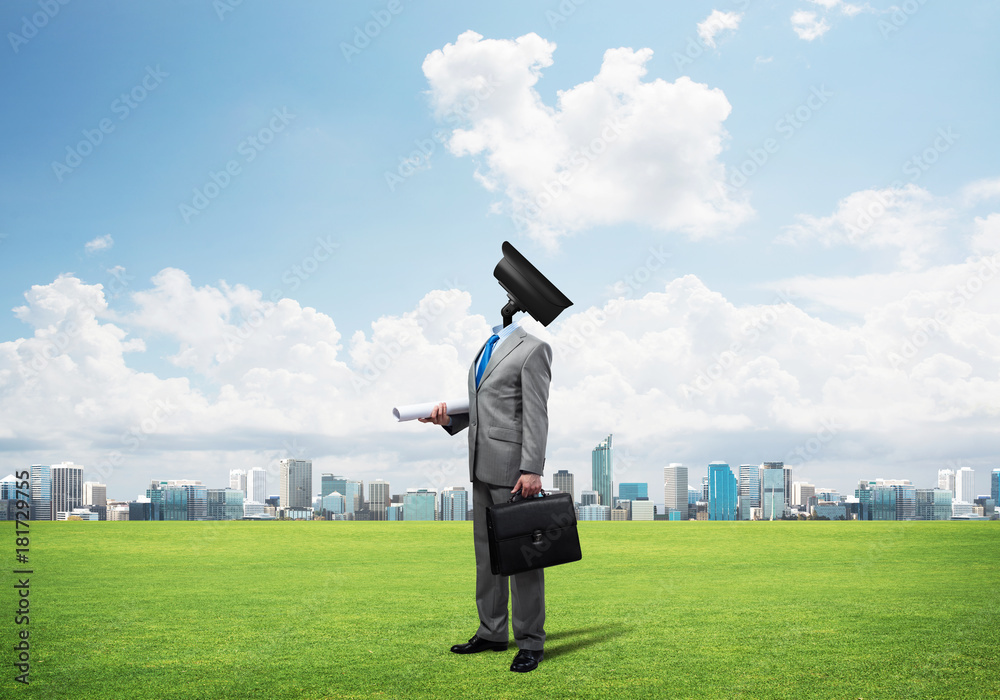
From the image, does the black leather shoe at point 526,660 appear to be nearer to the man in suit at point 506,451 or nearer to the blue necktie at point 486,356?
the man in suit at point 506,451

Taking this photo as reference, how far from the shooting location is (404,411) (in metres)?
5.04

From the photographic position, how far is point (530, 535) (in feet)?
14.8

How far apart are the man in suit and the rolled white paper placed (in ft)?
0.14

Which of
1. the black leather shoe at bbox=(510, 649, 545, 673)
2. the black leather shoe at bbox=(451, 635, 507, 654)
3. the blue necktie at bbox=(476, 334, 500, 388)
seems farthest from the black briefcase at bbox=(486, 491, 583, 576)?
the blue necktie at bbox=(476, 334, 500, 388)

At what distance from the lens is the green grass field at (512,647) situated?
4207mm

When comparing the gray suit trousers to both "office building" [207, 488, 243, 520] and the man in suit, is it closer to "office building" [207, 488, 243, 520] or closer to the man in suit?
the man in suit

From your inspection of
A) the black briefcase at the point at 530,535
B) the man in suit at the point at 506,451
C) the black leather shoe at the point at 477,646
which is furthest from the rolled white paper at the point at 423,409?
the black leather shoe at the point at 477,646

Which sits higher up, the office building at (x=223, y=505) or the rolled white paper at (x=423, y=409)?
the rolled white paper at (x=423, y=409)

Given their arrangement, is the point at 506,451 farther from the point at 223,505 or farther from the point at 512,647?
the point at 223,505

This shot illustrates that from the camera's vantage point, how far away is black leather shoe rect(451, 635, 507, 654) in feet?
16.2

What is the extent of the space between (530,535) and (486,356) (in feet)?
4.22

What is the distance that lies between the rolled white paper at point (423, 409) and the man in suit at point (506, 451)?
1.6 inches

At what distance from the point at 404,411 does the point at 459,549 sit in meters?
8.52

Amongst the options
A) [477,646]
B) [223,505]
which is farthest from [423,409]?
[223,505]
